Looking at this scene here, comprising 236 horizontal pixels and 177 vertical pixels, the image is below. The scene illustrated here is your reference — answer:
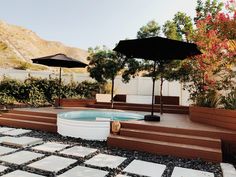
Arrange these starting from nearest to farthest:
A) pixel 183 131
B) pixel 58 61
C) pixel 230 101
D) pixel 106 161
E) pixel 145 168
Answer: pixel 145 168 < pixel 106 161 < pixel 183 131 < pixel 230 101 < pixel 58 61

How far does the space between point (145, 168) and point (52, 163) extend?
69.6 inches

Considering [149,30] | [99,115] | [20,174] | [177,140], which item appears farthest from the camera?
[149,30]

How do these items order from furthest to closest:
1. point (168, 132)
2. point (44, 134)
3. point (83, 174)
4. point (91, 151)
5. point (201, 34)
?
point (201, 34) → point (44, 134) → point (168, 132) → point (91, 151) → point (83, 174)

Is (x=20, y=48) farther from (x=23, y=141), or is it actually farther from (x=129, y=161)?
(x=129, y=161)

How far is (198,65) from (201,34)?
1174mm

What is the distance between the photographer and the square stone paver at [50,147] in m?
5.21

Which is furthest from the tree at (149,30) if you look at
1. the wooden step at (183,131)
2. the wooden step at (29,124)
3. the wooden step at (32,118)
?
the wooden step at (29,124)

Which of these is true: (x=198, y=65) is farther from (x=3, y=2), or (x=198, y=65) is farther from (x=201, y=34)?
(x=3, y=2)

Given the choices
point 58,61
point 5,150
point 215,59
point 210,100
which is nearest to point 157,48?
point 210,100

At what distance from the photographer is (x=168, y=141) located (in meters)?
5.40

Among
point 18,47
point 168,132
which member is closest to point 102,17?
point 168,132

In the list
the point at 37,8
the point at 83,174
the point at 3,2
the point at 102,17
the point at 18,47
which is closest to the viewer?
the point at 83,174

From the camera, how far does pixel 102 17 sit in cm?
2256

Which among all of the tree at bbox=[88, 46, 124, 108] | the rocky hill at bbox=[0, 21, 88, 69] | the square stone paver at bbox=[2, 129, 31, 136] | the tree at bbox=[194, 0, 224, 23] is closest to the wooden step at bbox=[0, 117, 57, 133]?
the square stone paver at bbox=[2, 129, 31, 136]
